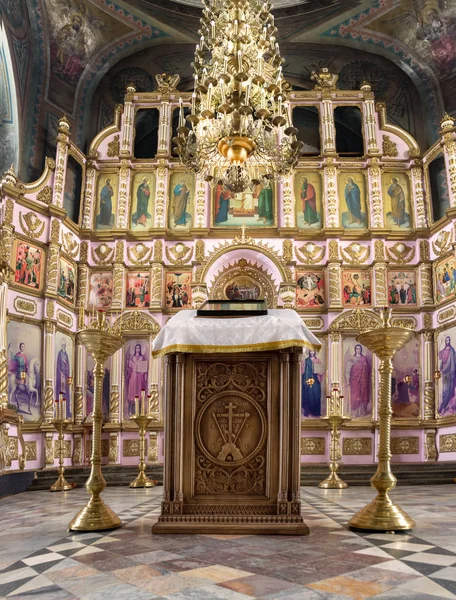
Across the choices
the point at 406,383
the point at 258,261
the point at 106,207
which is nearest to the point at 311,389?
the point at 406,383

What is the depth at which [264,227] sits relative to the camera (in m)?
14.7

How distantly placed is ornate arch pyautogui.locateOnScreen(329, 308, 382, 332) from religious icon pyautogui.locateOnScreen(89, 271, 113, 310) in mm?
5783

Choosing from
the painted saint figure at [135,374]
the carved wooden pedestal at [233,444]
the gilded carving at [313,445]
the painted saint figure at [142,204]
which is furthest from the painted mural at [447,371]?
the carved wooden pedestal at [233,444]

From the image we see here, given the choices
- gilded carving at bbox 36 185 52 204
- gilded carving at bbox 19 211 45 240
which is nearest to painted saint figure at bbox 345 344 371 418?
gilded carving at bbox 19 211 45 240

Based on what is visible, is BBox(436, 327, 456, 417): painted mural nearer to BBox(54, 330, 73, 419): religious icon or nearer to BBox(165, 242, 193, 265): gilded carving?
BBox(165, 242, 193, 265): gilded carving

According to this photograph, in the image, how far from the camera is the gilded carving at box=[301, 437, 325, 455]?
44.1 feet

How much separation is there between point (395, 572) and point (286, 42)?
633 inches

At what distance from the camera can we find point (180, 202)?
15227 mm

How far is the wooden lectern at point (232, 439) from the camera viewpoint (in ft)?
15.7

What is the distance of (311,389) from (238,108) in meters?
7.55

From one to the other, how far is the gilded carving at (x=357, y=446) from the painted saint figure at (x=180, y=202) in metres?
6.99

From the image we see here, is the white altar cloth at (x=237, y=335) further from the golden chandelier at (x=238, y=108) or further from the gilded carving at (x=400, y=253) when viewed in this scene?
the gilded carving at (x=400, y=253)

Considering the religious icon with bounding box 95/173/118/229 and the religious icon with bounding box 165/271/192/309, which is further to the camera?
the religious icon with bounding box 95/173/118/229

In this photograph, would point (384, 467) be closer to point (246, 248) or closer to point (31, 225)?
point (246, 248)
